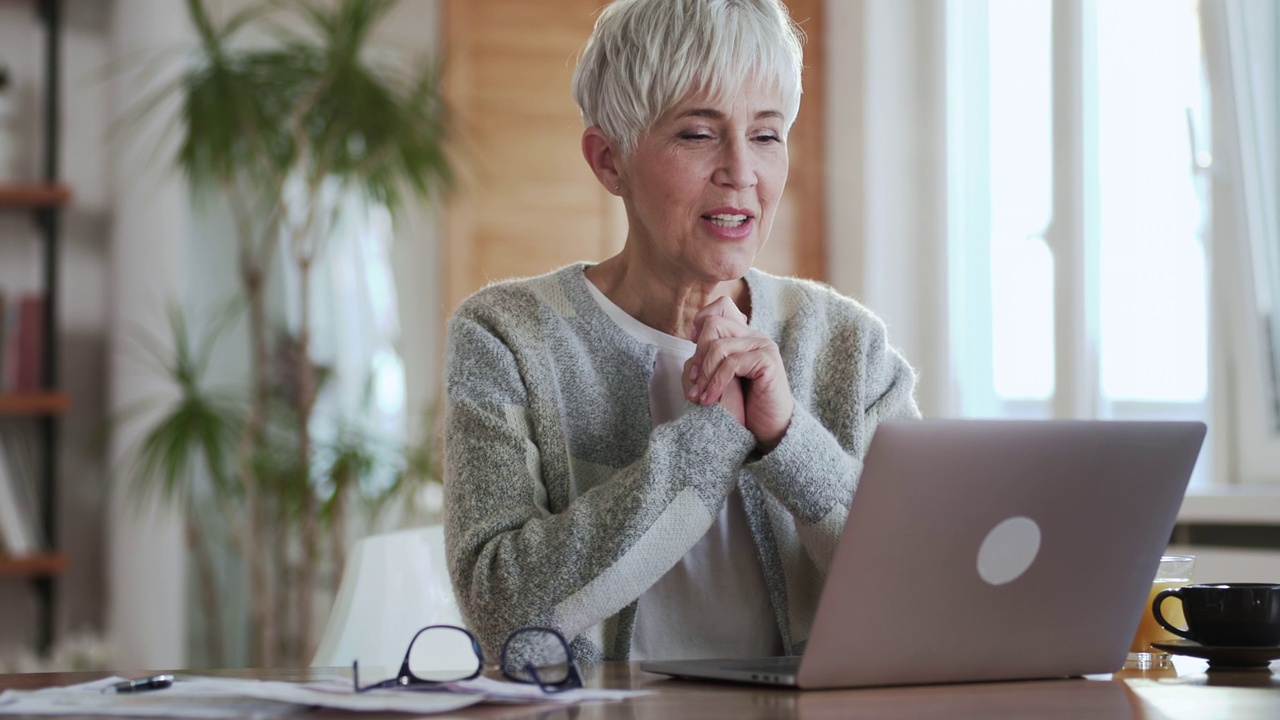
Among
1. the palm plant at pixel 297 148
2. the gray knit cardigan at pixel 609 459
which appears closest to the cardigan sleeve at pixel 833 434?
the gray knit cardigan at pixel 609 459

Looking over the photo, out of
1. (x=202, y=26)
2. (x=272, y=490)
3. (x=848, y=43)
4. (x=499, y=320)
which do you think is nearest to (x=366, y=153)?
(x=202, y=26)

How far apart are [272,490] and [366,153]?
878 millimetres

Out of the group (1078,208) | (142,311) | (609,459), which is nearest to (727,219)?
(609,459)

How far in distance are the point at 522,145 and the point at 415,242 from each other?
46cm

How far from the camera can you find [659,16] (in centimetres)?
159

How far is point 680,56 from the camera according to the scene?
61.6 inches

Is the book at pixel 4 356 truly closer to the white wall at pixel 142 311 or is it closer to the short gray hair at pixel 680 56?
the white wall at pixel 142 311

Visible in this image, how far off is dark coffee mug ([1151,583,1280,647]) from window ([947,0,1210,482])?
1.55 m

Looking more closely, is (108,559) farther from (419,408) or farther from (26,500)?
(419,408)

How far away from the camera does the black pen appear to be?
3.53 ft

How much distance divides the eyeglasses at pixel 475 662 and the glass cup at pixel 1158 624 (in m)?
0.54

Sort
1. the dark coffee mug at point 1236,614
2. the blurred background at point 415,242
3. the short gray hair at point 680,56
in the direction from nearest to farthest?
the dark coffee mug at point 1236,614 → the short gray hair at point 680,56 → the blurred background at point 415,242

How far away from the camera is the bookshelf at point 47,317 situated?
12.8ft

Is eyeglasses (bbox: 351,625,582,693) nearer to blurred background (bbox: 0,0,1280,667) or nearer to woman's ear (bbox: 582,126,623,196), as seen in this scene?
woman's ear (bbox: 582,126,623,196)
